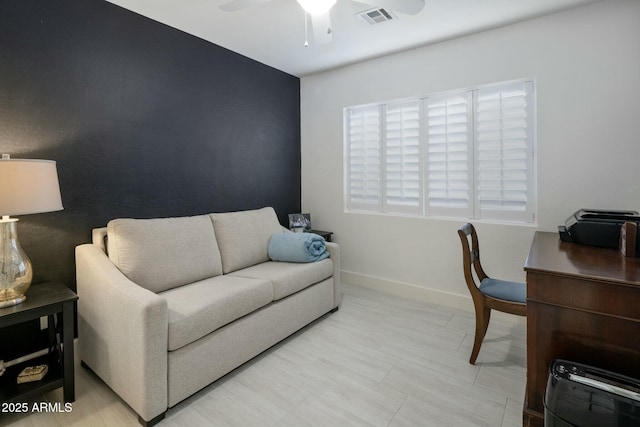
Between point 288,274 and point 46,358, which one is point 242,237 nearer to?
point 288,274

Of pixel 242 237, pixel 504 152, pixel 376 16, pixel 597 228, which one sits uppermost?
pixel 376 16

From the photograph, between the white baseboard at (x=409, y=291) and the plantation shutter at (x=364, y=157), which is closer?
the white baseboard at (x=409, y=291)

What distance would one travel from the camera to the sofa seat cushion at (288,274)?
2398 millimetres

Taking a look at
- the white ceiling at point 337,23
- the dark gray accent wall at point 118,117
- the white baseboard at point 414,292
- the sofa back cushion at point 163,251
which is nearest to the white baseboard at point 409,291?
the white baseboard at point 414,292

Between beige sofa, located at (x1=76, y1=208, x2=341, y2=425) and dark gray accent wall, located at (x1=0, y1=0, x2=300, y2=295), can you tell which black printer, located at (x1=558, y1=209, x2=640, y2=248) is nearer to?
beige sofa, located at (x1=76, y1=208, x2=341, y2=425)

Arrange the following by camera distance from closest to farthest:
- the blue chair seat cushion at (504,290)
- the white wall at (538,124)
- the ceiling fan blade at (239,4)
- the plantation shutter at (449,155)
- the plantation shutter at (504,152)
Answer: the ceiling fan blade at (239,4) → the blue chair seat cushion at (504,290) → the white wall at (538,124) → the plantation shutter at (504,152) → the plantation shutter at (449,155)

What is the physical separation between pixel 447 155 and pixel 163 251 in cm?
259

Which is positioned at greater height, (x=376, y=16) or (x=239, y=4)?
(x=376, y=16)

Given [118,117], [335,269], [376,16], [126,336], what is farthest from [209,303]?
[376,16]

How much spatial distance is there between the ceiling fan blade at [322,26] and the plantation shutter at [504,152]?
5.20 feet

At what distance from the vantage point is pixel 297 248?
2.83m

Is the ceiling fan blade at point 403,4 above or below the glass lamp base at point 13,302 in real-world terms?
above

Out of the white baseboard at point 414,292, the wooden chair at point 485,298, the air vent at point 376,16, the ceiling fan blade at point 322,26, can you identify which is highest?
the air vent at point 376,16

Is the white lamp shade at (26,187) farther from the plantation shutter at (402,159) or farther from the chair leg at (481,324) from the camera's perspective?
the plantation shutter at (402,159)
